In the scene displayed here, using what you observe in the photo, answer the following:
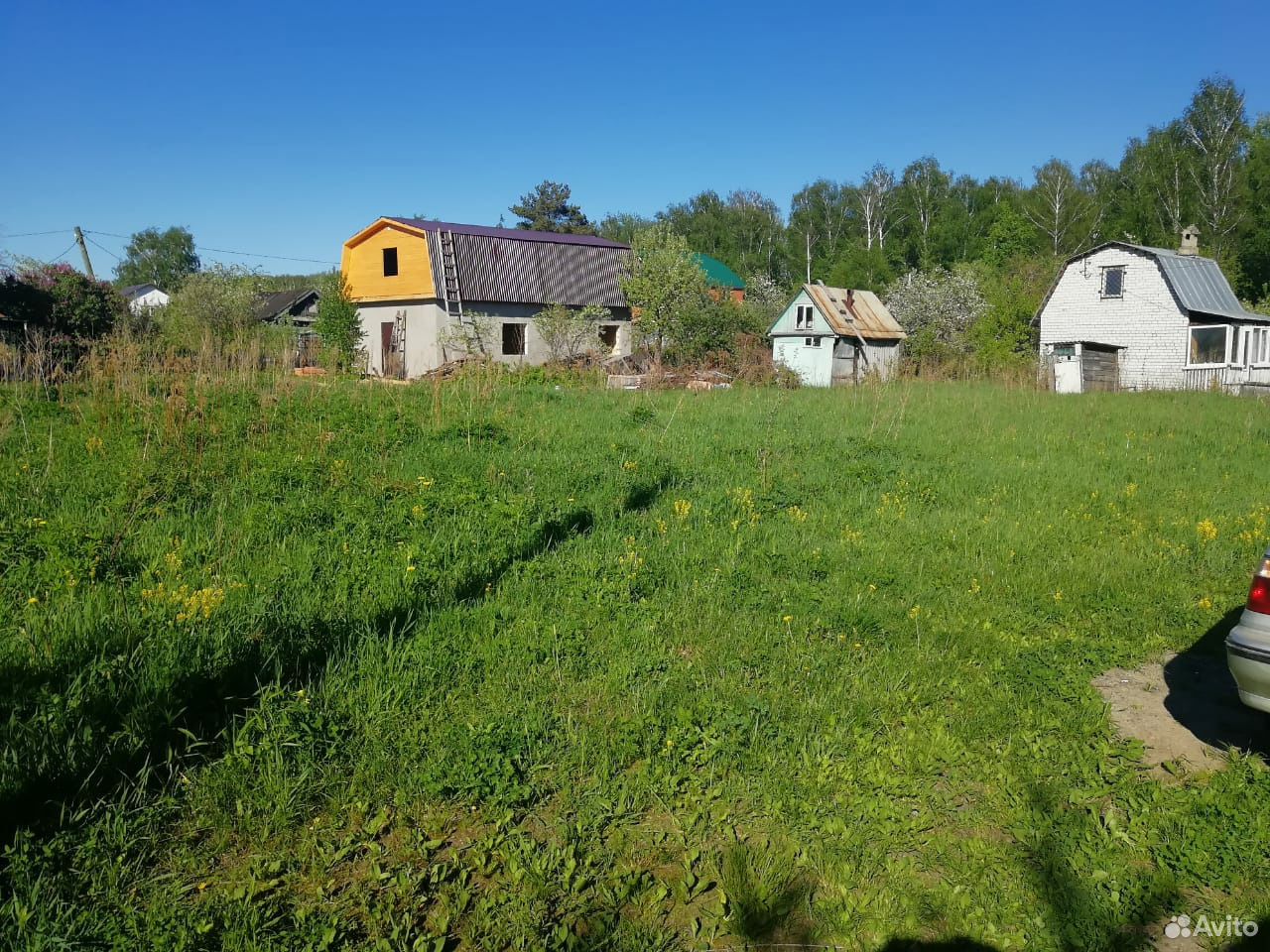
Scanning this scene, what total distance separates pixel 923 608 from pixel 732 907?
3.20m

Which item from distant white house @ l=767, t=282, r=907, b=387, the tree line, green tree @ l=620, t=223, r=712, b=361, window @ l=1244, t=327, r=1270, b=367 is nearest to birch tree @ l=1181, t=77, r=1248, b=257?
the tree line

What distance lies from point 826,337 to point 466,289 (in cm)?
1491

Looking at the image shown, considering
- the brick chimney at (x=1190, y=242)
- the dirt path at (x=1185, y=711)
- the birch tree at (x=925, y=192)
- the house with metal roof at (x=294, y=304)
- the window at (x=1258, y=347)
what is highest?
the birch tree at (x=925, y=192)

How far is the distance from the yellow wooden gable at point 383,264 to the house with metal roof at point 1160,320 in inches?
920

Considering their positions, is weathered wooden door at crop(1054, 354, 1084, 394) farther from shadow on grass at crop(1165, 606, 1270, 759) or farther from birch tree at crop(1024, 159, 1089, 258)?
birch tree at crop(1024, 159, 1089, 258)

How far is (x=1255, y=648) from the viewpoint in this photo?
11.8 ft

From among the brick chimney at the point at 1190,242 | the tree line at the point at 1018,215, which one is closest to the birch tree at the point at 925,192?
the tree line at the point at 1018,215

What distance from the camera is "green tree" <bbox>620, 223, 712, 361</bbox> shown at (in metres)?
32.3

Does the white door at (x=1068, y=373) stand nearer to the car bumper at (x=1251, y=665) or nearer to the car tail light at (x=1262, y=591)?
the car tail light at (x=1262, y=591)

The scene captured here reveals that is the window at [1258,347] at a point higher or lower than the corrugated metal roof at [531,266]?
lower

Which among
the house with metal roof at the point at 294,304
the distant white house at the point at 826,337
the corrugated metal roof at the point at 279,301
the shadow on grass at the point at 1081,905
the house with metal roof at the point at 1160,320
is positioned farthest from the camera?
the house with metal roof at the point at 294,304

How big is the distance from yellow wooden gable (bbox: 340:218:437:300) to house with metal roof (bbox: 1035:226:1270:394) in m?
23.4

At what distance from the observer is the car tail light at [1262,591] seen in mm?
3629

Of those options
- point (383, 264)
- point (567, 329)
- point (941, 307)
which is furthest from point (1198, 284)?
point (383, 264)
